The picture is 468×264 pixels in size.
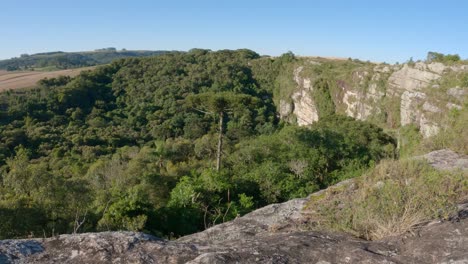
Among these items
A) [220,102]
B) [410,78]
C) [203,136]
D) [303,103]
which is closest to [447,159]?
[220,102]

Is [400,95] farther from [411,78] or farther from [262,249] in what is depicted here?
[262,249]

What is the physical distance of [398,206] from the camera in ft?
12.2

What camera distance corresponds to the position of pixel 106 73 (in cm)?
6888

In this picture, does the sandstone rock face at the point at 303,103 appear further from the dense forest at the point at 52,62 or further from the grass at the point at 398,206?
the dense forest at the point at 52,62

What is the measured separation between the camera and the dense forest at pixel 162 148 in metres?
15.1

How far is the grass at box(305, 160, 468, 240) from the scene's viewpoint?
145 inches

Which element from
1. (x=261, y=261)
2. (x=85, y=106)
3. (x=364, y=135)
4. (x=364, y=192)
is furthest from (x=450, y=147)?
(x=85, y=106)

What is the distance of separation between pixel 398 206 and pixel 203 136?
4059 centimetres

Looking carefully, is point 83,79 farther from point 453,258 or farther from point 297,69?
point 453,258

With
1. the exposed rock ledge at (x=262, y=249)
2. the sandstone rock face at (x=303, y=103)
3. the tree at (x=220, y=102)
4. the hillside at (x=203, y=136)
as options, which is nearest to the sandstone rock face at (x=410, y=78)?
the hillside at (x=203, y=136)

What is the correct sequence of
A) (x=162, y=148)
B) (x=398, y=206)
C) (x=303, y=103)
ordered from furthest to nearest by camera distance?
(x=303, y=103) < (x=162, y=148) < (x=398, y=206)

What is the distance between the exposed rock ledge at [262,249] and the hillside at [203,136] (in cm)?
27

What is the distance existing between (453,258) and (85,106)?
6114 cm

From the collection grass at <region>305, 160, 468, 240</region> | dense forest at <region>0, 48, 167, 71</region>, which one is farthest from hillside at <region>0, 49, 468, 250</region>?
dense forest at <region>0, 48, 167, 71</region>
